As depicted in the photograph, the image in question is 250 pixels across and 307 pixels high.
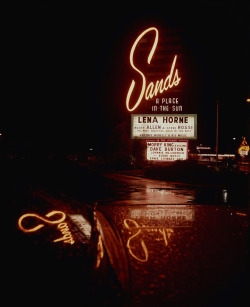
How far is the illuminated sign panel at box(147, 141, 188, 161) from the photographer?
103 ft

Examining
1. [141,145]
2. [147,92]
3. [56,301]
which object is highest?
[147,92]

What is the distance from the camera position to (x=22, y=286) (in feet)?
14.0

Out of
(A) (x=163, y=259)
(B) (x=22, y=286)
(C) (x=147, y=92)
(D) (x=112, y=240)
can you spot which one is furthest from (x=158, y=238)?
(C) (x=147, y=92)

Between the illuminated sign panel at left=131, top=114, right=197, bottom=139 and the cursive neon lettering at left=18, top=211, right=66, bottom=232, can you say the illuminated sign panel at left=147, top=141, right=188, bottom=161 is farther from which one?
the cursive neon lettering at left=18, top=211, right=66, bottom=232

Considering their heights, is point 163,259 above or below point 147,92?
below

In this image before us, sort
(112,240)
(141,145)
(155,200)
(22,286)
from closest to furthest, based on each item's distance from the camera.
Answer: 1. (22,286)
2. (112,240)
3. (155,200)
4. (141,145)

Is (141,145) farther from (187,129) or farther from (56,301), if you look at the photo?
(56,301)

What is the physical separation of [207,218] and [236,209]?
2.43 m

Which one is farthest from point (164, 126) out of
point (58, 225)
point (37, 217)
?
point (58, 225)

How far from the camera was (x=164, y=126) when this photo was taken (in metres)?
31.3

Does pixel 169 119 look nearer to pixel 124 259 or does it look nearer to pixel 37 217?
pixel 37 217

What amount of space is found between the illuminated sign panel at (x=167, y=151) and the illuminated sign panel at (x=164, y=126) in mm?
701

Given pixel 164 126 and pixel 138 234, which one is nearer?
pixel 138 234

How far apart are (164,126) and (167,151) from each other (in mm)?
2234
